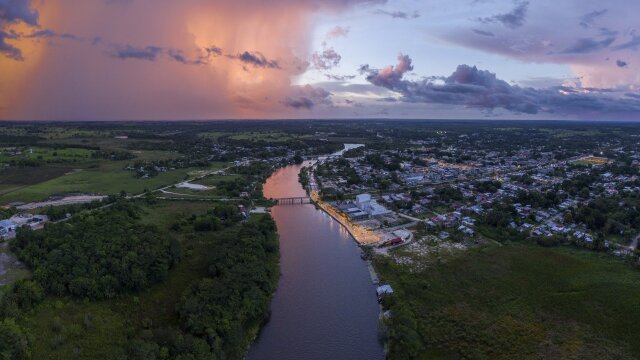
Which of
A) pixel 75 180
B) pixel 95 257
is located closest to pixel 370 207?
pixel 95 257

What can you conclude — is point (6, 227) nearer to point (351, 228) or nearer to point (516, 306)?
point (351, 228)

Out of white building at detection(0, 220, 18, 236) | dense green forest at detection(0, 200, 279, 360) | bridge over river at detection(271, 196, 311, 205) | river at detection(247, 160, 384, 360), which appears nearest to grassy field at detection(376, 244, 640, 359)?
river at detection(247, 160, 384, 360)

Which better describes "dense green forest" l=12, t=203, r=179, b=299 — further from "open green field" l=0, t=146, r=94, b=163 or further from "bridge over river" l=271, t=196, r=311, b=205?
"open green field" l=0, t=146, r=94, b=163

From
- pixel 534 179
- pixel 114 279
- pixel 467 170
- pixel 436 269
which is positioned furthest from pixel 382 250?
pixel 467 170

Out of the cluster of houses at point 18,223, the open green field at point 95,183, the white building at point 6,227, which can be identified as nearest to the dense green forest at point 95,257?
the cluster of houses at point 18,223

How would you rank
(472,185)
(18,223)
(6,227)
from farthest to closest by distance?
(472,185)
(18,223)
(6,227)

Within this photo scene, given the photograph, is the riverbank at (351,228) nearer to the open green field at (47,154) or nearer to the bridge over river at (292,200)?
the bridge over river at (292,200)

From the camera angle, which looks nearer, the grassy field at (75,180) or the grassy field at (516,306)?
the grassy field at (516,306)
